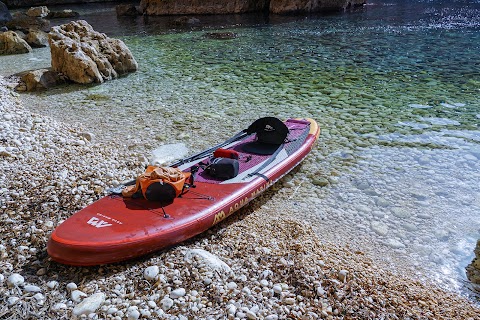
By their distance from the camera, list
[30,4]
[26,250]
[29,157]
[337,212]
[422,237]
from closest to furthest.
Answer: [26,250], [422,237], [337,212], [29,157], [30,4]

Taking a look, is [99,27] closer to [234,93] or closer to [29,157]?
[234,93]

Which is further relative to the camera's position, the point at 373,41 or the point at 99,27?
the point at 99,27

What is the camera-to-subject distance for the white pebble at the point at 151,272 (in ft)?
11.5

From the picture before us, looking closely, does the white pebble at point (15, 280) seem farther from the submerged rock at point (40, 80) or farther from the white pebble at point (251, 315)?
the submerged rock at point (40, 80)

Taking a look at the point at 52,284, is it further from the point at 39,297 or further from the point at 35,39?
the point at 35,39

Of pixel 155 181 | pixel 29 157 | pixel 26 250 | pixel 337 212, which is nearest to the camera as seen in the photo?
pixel 26 250

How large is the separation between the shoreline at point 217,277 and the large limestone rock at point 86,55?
601 cm

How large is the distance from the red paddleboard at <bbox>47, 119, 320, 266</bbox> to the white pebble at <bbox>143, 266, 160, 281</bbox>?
21cm

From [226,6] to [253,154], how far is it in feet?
73.6

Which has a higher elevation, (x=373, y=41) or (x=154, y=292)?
(x=373, y=41)

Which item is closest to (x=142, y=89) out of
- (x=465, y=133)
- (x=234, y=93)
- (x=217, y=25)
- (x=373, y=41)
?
(x=234, y=93)

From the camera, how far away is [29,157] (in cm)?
557

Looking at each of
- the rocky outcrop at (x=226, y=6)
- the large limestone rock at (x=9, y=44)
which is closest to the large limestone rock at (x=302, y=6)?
the rocky outcrop at (x=226, y=6)

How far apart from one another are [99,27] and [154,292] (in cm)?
2078
